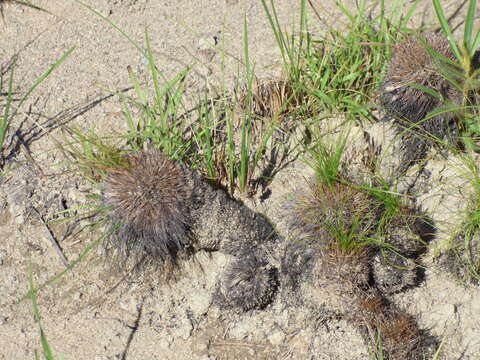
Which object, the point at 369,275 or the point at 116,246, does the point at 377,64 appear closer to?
the point at 369,275

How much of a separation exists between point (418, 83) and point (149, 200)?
1.18 m

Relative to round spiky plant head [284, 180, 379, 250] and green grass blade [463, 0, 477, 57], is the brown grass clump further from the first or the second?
green grass blade [463, 0, 477, 57]

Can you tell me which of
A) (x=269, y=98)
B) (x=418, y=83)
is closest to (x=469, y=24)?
(x=418, y=83)

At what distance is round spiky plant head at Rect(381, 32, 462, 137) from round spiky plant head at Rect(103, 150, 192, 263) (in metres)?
0.95

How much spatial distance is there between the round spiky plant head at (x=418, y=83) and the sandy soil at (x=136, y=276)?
261 millimetres

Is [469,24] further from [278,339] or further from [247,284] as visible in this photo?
[278,339]

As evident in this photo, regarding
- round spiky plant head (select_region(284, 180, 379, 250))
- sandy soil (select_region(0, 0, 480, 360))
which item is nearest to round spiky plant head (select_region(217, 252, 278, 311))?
sandy soil (select_region(0, 0, 480, 360))

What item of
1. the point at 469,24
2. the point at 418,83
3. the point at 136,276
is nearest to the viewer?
the point at 469,24

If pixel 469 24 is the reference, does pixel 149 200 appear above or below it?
below

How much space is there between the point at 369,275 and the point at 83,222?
52.0 inches

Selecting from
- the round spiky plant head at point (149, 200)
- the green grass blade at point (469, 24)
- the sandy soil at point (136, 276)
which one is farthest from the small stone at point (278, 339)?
the green grass blade at point (469, 24)

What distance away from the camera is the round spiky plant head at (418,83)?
236cm

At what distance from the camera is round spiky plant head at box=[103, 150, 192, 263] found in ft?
7.36

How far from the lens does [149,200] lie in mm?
2244
